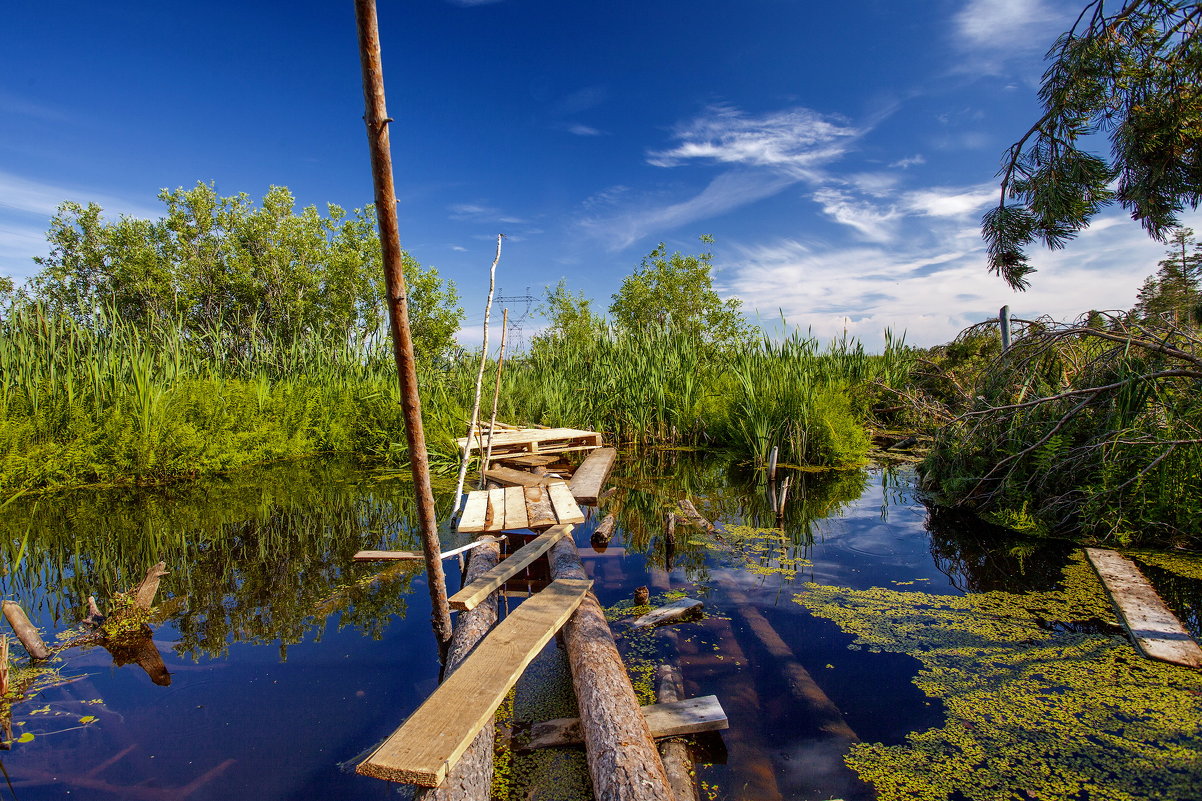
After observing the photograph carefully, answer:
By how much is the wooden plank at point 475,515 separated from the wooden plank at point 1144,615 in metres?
4.02

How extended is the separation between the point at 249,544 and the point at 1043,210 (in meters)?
6.62

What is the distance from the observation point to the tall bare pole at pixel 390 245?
180cm

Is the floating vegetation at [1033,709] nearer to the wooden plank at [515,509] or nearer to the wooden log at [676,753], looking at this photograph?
the wooden log at [676,753]

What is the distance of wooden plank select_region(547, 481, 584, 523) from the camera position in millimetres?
4581

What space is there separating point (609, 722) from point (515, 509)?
124 inches

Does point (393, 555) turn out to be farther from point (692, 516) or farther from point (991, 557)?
point (991, 557)

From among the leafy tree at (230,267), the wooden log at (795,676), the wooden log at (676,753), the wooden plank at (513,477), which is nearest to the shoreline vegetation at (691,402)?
the wooden plank at (513,477)

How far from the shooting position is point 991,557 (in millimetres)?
4133

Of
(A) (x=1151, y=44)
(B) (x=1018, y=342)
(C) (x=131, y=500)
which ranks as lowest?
(C) (x=131, y=500)

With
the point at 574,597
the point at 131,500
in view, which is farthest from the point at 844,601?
the point at 131,500

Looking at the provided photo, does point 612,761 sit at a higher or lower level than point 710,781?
higher

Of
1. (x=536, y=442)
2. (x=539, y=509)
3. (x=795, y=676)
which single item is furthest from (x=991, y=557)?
(x=536, y=442)

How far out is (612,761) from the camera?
1726 millimetres

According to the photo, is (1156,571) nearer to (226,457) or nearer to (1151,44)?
(1151,44)
